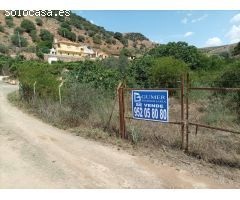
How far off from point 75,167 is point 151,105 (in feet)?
8.24

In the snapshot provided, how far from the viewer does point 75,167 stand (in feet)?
21.4

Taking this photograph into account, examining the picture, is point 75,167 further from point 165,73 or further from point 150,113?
point 165,73

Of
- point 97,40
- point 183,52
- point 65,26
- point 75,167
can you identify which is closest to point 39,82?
point 75,167

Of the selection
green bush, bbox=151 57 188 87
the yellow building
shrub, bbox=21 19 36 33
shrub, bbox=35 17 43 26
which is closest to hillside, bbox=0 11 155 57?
shrub, bbox=35 17 43 26

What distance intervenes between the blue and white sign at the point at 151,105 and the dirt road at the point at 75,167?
1133 mm

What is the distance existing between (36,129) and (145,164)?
5.24m

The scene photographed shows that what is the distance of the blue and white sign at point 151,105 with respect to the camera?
295 inches

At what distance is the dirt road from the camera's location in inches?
221

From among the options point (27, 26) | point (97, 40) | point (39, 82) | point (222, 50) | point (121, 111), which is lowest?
point (121, 111)

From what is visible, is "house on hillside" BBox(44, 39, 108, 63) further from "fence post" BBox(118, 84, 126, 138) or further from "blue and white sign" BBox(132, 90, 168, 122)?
"blue and white sign" BBox(132, 90, 168, 122)

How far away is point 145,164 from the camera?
6.69m
